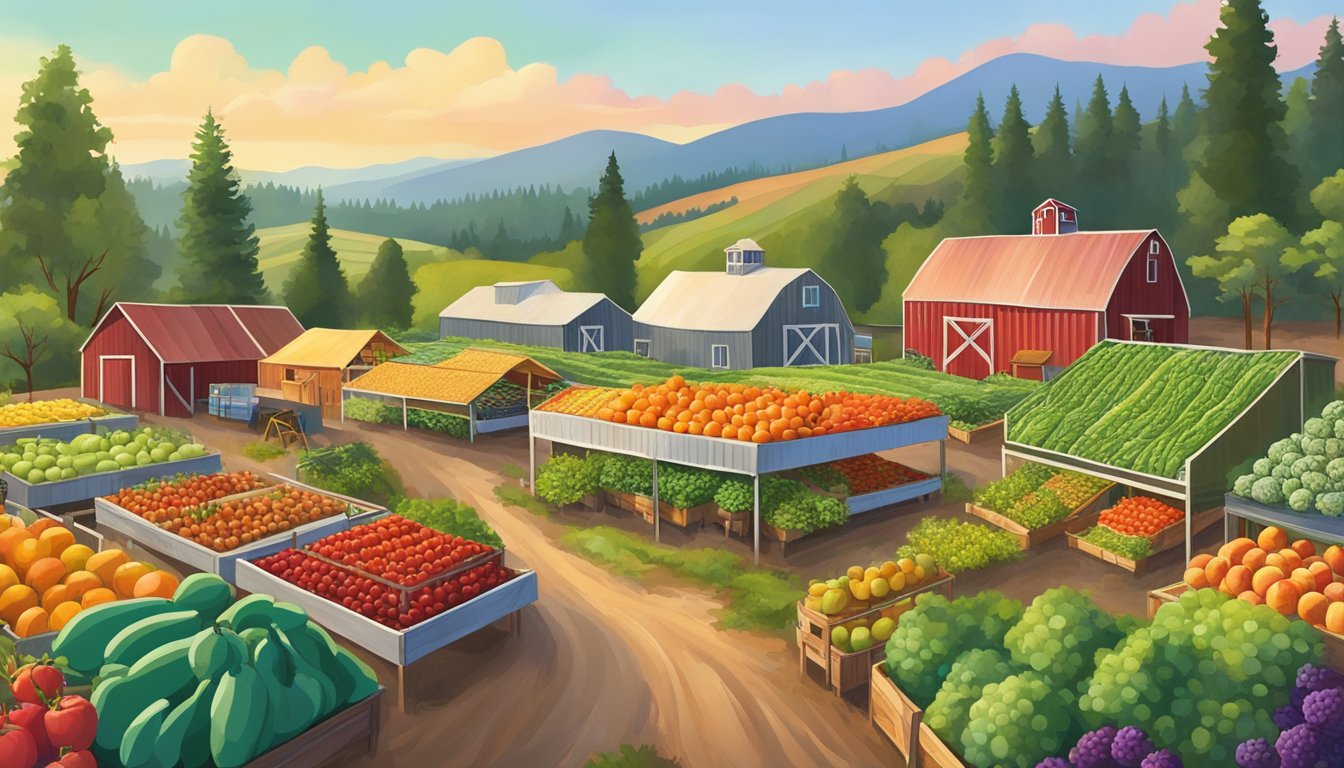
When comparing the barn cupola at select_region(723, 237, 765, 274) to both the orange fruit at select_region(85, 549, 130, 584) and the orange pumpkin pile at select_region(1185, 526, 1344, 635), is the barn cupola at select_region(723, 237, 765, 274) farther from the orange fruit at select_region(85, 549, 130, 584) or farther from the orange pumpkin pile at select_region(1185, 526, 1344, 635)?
the orange fruit at select_region(85, 549, 130, 584)

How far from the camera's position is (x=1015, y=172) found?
37.7 m

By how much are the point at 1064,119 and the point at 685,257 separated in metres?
22.7

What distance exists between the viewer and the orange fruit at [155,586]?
22.5 ft

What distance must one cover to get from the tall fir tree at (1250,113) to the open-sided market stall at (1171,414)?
13.5 meters

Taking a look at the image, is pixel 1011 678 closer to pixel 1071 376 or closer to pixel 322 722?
pixel 322 722

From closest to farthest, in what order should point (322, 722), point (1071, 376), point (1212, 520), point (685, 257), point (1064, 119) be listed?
1. point (322, 722)
2. point (1212, 520)
3. point (1071, 376)
4. point (1064, 119)
5. point (685, 257)

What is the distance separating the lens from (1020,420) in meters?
12.6

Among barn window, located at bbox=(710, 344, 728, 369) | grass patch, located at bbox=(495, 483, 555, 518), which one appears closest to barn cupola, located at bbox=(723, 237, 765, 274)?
barn window, located at bbox=(710, 344, 728, 369)

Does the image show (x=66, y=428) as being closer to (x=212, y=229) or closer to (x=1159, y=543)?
(x=1159, y=543)

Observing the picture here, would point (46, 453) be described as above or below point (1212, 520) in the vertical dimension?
above

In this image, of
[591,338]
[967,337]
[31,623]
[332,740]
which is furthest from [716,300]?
[332,740]

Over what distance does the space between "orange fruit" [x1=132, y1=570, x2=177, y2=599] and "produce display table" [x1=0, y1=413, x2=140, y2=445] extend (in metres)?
10.1

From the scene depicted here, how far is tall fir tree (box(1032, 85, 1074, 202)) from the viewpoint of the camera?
40031 mm

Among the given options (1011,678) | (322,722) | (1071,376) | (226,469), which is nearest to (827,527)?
(1071,376)
